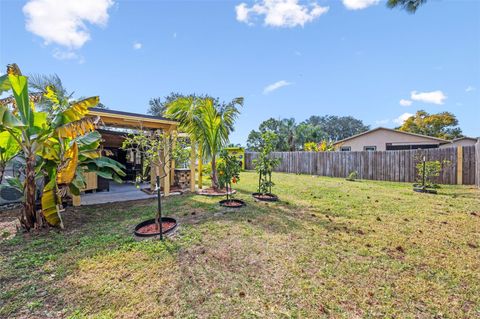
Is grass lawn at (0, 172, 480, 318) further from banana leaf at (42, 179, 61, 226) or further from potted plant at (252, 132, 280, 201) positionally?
potted plant at (252, 132, 280, 201)

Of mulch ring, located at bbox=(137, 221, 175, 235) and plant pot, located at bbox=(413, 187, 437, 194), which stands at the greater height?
plant pot, located at bbox=(413, 187, 437, 194)

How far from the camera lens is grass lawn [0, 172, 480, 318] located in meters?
2.16

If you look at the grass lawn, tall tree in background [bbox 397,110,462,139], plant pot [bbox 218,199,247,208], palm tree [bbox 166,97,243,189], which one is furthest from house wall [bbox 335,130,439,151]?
plant pot [bbox 218,199,247,208]

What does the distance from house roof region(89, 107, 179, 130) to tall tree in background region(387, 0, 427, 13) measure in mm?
7076

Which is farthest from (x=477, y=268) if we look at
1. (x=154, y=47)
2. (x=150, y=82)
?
(x=150, y=82)

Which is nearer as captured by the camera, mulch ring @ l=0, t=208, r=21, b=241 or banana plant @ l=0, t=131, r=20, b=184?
mulch ring @ l=0, t=208, r=21, b=241

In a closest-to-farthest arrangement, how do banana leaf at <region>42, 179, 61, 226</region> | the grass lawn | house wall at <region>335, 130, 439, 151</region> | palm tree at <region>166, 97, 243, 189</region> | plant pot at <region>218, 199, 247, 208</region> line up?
the grass lawn → banana leaf at <region>42, 179, 61, 226</region> → plant pot at <region>218, 199, 247, 208</region> → palm tree at <region>166, 97, 243, 189</region> → house wall at <region>335, 130, 439, 151</region>

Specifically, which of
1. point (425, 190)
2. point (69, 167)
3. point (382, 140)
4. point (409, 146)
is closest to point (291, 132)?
point (382, 140)

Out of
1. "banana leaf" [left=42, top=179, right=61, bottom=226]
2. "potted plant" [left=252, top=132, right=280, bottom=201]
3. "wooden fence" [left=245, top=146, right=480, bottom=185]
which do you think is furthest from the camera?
"wooden fence" [left=245, top=146, right=480, bottom=185]

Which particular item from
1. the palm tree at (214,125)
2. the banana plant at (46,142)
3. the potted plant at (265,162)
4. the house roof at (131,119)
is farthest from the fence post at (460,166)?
the banana plant at (46,142)

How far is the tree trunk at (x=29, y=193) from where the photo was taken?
407 cm

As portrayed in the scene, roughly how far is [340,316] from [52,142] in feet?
18.6

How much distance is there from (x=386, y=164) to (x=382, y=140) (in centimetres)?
780

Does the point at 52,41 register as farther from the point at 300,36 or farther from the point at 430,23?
the point at 430,23
